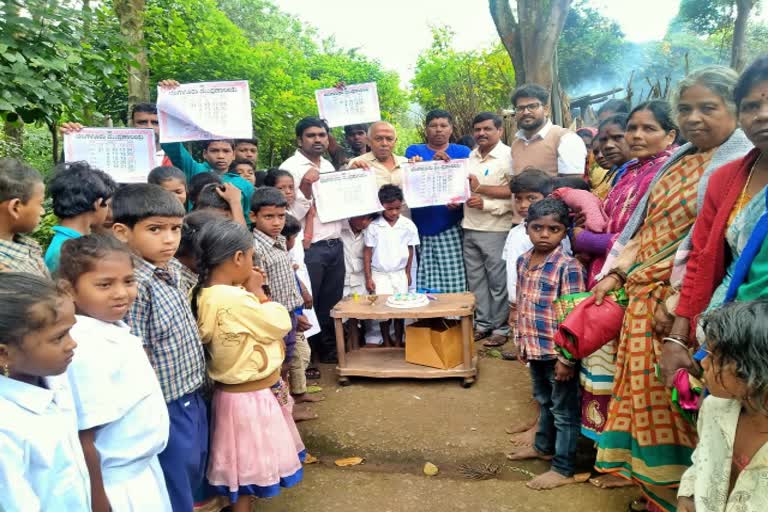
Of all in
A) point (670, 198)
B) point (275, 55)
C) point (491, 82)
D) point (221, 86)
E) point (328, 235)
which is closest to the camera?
point (670, 198)

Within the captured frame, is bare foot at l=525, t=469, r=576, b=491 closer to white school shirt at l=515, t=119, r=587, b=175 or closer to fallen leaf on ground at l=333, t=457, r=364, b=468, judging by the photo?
fallen leaf on ground at l=333, t=457, r=364, b=468

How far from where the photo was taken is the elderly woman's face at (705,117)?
7.38 ft

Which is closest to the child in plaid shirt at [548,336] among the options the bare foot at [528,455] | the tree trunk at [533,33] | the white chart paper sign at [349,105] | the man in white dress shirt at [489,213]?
the bare foot at [528,455]

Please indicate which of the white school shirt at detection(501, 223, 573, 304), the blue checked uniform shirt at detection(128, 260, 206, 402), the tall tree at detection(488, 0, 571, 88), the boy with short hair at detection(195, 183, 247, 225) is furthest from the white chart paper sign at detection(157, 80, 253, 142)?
the tall tree at detection(488, 0, 571, 88)

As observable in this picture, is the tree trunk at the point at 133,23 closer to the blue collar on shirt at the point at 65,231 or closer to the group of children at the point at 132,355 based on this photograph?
the group of children at the point at 132,355

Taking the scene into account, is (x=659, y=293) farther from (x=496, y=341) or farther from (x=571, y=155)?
(x=496, y=341)

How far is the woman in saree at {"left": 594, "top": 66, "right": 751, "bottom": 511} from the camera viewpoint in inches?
89.6

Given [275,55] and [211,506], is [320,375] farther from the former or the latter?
[275,55]

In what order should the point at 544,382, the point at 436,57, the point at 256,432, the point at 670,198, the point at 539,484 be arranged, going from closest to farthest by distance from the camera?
1. the point at 670,198
2. the point at 256,432
3. the point at 539,484
4. the point at 544,382
5. the point at 436,57

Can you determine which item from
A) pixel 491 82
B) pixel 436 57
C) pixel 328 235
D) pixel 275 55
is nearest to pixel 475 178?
pixel 328 235

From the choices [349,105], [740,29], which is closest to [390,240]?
[349,105]

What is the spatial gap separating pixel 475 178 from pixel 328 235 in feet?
5.02

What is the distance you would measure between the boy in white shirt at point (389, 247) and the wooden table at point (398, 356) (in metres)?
0.34

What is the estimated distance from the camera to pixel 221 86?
428cm
